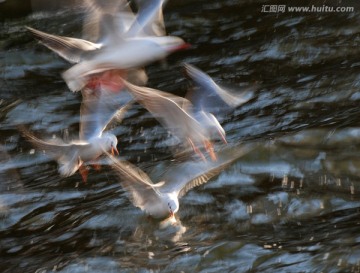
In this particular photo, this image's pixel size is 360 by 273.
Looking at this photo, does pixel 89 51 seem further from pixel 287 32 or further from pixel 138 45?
pixel 287 32

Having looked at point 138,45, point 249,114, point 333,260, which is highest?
point 138,45

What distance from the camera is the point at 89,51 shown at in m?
5.92

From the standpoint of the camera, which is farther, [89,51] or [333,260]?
[89,51]

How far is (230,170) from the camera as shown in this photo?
19.4 feet

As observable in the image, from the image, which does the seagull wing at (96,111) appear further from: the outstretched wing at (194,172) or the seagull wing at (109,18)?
the outstretched wing at (194,172)

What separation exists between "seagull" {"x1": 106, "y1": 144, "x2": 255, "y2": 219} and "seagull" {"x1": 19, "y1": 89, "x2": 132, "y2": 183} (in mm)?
118

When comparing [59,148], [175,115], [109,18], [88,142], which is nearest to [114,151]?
[88,142]

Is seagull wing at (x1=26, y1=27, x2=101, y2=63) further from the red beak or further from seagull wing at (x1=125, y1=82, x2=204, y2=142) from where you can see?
the red beak

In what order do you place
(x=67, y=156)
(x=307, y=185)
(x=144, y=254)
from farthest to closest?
(x=67, y=156), (x=307, y=185), (x=144, y=254)

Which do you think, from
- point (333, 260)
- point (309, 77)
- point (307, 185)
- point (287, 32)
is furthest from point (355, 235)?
point (287, 32)

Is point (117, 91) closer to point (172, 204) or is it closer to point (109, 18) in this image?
point (109, 18)

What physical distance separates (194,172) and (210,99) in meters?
0.87

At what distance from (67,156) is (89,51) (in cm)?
71

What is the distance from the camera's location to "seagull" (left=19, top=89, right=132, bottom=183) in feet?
19.4
